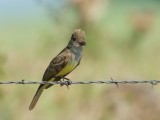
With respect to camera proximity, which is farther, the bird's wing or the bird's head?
the bird's wing

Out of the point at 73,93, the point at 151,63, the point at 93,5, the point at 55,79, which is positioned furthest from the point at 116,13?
the point at 55,79

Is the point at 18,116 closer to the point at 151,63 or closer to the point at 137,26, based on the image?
the point at 137,26

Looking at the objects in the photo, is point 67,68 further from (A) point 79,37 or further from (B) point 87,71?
(B) point 87,71

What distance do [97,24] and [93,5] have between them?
0.77 metres

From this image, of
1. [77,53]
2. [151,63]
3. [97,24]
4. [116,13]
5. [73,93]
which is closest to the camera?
[77,53]

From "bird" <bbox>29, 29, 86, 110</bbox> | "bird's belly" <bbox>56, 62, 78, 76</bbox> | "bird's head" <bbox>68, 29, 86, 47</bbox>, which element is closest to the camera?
"bird's head" <bbox>68, 29, 86, 47</bbox>

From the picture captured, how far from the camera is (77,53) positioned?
A: 970cm

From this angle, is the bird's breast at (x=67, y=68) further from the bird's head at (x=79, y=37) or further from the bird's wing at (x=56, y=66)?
Result: the bird's head at (x=79, y=37)

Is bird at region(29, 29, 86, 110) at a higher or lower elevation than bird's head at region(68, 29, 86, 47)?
lower

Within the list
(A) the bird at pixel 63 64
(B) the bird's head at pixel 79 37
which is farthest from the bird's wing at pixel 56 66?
(B) the bird's head at pixel 79 37

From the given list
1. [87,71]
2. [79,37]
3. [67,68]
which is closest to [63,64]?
[67,68]

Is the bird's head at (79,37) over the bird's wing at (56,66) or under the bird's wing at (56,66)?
over

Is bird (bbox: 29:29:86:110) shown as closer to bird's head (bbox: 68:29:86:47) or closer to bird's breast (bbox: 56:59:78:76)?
bird's breast (bbox: 56:59:78:76)

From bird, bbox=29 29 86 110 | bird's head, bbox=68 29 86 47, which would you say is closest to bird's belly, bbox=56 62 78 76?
bird, bbox=29 29 86 110
